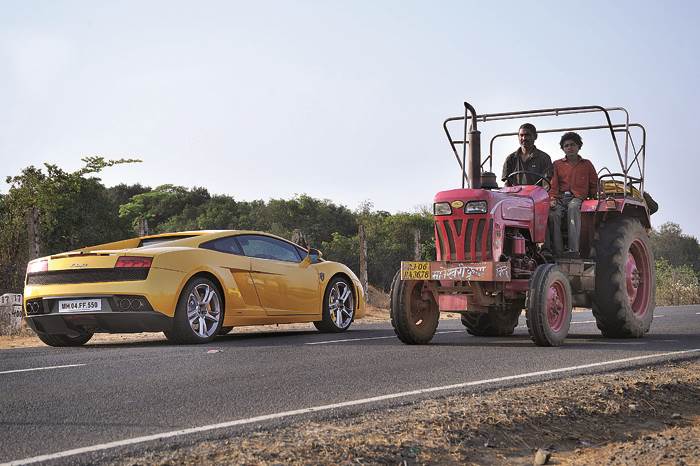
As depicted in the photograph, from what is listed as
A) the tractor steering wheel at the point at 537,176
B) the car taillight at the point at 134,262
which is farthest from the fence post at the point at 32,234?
the tractor steering wheel at the point at 537,176

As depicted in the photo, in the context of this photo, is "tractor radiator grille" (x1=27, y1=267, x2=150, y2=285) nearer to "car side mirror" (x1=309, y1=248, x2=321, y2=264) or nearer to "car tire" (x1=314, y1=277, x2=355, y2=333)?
"car side mirror" (x1=309, y1=248, x2=321, y2=264)

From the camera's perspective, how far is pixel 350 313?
13.8 meters

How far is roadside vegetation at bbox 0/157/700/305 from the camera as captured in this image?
84.2 ft

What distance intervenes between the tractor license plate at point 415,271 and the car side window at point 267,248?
97.6 inches

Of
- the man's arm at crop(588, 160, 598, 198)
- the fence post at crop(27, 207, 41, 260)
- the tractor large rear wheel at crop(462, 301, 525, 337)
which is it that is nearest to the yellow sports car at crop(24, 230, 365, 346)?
the tractor large rear wheel at crop(462, 301, 525, 337)

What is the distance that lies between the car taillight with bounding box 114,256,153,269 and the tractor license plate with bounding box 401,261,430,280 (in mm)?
2922

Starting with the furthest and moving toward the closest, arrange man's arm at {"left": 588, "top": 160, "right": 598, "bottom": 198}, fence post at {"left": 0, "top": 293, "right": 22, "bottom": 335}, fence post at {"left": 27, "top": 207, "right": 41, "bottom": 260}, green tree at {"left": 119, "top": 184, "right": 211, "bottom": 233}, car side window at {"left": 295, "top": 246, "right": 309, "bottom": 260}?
green tree at {"left": 119, "top": 184, "right": 211, "bottom": 233} → fence post at {"left": 27, "top": 207, "right": 41, "bottom": 260} → fence post at {"left": 0, "top": 293, "right": 22, "bottom": 335} → car side window at {"left": 295, "top": 246, "right": 309, "bottom": 260} → man's arm at {"left": 588, "top": 160, "right": 598, "bottom": 198}

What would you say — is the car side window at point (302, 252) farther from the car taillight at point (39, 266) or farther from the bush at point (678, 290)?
the bush at point (678, 290)

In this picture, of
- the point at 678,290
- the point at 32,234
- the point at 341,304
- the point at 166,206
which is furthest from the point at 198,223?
the point at 341,304

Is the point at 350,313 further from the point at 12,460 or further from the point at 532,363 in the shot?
the point at 12,460

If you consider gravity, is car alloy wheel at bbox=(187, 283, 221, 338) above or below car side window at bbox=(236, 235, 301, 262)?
below

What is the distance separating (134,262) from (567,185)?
5519 millimetres

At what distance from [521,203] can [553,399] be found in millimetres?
4936

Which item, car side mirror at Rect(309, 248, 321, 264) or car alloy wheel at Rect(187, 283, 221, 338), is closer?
car alloy wheel at Rect(187, 283, 221, 338)
